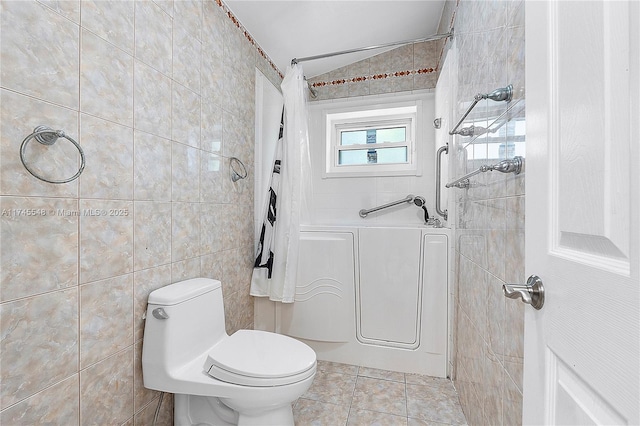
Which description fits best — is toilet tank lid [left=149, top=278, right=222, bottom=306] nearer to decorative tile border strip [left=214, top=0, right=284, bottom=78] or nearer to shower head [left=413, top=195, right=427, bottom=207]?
decorative tile border strip [left=214, top=0, right=284, bottom=78]

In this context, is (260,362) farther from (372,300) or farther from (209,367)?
(372,300)

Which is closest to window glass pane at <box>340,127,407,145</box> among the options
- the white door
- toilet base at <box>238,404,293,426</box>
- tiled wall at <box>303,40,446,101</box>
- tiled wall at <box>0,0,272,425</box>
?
tiled wall at <box>303,40,446,101</box>

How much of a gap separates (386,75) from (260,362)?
235 centimetres

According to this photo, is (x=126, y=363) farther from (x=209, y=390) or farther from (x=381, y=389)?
(x=381, y=389)

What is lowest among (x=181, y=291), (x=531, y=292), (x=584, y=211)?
(x=181, y=291)

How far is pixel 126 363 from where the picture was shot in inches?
43.8

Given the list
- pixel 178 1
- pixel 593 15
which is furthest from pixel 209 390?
pixel 178 1

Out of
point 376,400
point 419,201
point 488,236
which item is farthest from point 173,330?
point 419,201

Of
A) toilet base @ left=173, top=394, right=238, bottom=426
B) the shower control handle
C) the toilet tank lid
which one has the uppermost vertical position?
the toilet tank lid

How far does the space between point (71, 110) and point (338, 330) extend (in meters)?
1.83

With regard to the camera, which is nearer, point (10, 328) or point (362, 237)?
point (10, 328)

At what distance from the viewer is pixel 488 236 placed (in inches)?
44.3

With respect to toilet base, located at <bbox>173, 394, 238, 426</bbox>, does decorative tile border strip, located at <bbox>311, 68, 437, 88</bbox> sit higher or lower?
higher

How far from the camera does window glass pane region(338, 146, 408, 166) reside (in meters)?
2.58
